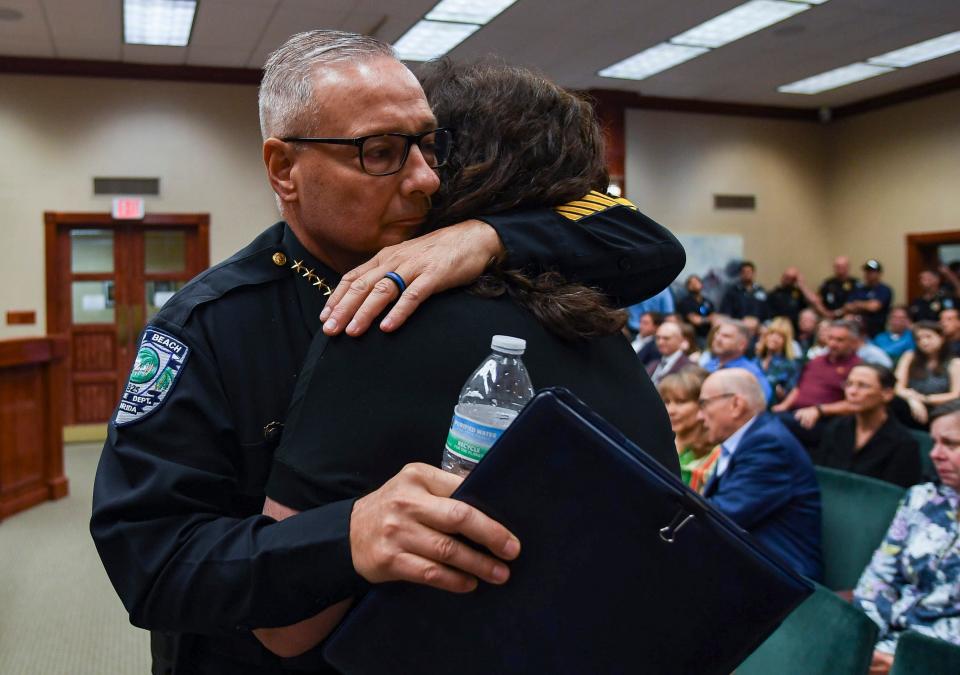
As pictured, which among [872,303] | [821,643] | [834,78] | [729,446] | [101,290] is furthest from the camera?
[872,303]

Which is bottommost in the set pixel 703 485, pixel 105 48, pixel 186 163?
pixel 703 485

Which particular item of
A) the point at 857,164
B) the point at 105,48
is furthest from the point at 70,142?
the point at 857,164

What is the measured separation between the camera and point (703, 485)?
3.27m

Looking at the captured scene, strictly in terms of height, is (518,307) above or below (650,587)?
above

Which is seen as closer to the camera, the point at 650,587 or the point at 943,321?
the point at 650,587

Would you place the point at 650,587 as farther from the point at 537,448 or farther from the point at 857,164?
the point at 857,164

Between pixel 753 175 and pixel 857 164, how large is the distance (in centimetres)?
147

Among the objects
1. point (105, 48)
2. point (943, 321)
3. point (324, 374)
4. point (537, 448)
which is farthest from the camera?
point (105, 48)

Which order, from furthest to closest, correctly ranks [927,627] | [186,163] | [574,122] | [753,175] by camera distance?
[753,175], [186,163], [927,627], [574,122]

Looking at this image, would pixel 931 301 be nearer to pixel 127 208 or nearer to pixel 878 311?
pixel 878 311

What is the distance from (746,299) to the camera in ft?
35.0

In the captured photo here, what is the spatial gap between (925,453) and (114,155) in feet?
26.7

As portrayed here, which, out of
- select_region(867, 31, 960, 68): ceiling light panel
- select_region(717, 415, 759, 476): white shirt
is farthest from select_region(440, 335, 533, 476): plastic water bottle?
select_region(867, 31, 960, 68): ceiling light panel

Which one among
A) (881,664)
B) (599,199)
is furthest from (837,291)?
(599,199)
